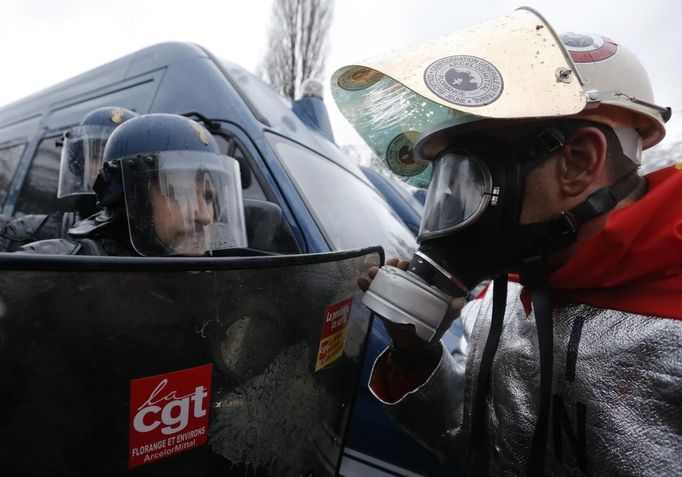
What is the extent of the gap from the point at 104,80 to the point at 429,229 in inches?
150

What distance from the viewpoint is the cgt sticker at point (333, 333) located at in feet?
3.51

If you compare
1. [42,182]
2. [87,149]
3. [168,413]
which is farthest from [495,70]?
[42,182]

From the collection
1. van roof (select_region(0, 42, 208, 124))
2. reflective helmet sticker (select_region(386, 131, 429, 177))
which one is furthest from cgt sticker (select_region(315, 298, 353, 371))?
van roof (select_region(0, 42, 208, 124))

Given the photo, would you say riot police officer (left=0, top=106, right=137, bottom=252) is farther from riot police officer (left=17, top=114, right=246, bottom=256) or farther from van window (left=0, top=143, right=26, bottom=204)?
van window (left=0, top=143, right=26, bottom=204)

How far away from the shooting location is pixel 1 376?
64 centimetres

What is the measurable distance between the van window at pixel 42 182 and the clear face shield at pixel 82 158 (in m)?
0.68

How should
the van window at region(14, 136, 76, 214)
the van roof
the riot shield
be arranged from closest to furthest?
the riot shield → the van roof → the van window at region(14, 136, 76, 214)

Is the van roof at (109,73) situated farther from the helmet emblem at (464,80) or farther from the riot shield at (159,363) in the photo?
the riot shield at (159,363)

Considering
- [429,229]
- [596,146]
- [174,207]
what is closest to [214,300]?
[429,229]

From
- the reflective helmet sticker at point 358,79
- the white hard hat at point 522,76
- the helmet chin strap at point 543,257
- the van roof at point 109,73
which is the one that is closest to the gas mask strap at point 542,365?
the helmet chin strap at point 543,257

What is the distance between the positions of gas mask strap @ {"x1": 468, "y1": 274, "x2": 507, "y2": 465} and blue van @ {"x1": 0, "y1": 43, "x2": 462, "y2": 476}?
1.18ft

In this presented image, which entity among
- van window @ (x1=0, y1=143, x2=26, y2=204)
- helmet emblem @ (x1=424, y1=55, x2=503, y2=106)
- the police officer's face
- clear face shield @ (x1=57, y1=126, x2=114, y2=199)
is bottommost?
van window @ (x1=0, y1=143, x2=26, y2=204)

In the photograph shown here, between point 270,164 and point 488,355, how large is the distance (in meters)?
1.50

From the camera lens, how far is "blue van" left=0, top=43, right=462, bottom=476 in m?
1.66
